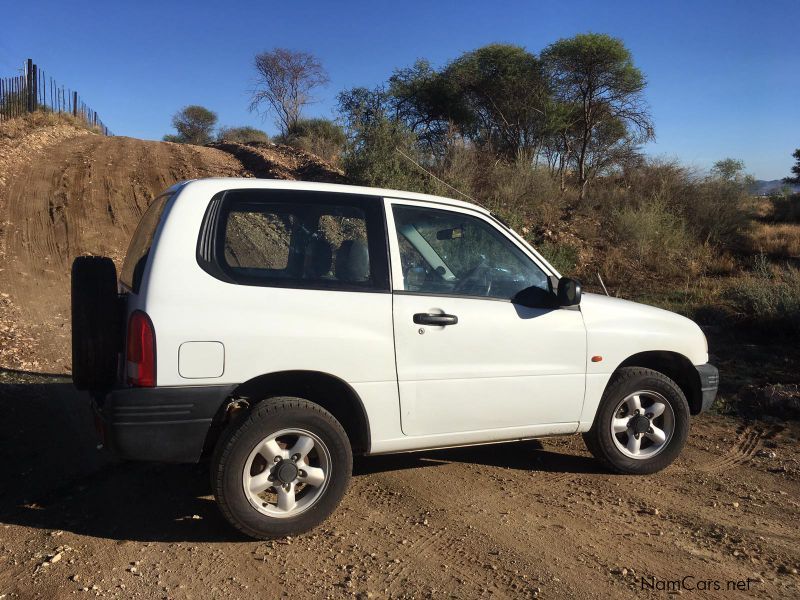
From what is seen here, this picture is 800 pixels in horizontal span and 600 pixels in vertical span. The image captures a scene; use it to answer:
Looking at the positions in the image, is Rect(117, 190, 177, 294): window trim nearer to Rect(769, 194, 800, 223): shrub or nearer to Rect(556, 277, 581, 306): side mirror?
Rect(556, 277, 581, 306): side mirror

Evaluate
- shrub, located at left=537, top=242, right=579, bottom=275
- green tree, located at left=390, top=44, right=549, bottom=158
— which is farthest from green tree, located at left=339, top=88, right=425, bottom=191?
green tree, located at left=390, top=44, right=549, bottom=158

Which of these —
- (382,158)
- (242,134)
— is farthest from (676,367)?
(242,134)

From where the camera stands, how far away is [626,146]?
20156mm

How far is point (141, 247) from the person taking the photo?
392 cm

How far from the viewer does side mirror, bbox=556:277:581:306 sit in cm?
416

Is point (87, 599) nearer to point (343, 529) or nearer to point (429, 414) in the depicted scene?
point (343, 529)

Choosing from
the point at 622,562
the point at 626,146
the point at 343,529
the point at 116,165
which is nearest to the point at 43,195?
the point at 116,165

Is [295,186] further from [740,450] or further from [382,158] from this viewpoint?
[382,158]

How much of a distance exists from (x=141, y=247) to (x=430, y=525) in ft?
7.62

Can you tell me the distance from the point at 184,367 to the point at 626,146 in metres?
19.2

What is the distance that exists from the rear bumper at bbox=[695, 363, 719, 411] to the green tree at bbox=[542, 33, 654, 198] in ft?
46.9

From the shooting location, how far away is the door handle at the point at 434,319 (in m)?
3.90

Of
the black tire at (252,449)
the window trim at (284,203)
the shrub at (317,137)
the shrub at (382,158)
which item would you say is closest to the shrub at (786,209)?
the shrub at (382,158)

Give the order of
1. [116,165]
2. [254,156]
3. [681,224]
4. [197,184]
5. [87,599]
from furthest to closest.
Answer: [254,156], [116,165], [681,224], [197,184], [87,599]
